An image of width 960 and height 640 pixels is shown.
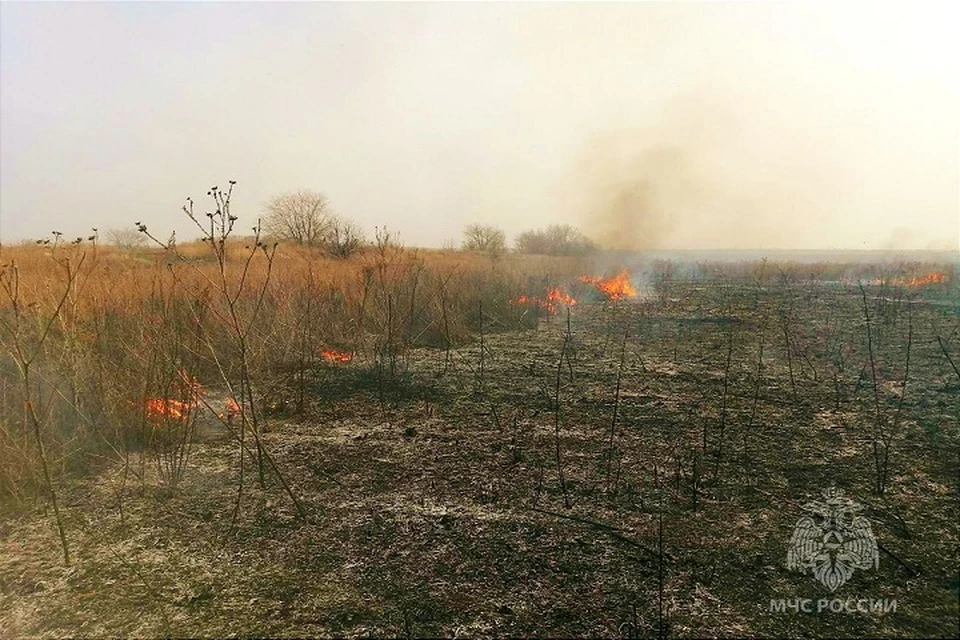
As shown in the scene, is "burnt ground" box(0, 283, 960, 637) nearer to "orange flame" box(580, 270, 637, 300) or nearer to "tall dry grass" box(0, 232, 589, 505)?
"tall dry grass" box(0, 232, 589, 505)

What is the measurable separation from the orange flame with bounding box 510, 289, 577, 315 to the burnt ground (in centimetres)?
736

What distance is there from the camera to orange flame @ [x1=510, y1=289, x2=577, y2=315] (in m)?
14.0

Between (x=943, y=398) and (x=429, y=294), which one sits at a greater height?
(x=429, y=294)

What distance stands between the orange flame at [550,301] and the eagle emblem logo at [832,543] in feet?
32.2

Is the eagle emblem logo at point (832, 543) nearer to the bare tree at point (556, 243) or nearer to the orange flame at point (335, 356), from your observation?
the orange flame at point (335, 356)

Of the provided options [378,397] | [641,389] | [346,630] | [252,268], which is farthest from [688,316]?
[346,630]

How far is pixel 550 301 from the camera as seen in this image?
15117 millimetres

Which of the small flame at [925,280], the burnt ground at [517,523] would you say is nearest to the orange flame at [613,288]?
the small flame at [925,280]

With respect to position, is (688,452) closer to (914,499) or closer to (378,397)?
(914,499)

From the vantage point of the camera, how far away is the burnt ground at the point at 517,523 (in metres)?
2.55

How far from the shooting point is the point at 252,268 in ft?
39.9

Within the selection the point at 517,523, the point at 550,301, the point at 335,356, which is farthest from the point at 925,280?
the point at 517,523

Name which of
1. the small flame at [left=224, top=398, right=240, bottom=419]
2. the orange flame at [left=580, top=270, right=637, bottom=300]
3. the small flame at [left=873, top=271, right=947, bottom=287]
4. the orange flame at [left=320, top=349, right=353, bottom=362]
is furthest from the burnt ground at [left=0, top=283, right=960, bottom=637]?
the small flame at [left=873, top=271, right=947, bottom=287]

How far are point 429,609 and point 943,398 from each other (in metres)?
6.42
